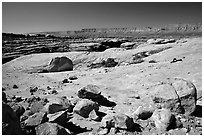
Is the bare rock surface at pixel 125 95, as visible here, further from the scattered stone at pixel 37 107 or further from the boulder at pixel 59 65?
the boulder at pixel 59 65

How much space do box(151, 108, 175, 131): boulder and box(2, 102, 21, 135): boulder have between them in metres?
3.23

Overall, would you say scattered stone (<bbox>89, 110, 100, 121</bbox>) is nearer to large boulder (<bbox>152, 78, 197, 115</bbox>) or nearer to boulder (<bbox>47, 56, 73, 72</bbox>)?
large boulder (<bbox>152, 78, 197, 115</bbox>)

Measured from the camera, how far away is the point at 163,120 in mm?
4871

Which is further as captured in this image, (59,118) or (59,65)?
(59,65)

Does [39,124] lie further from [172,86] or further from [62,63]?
[62,63]

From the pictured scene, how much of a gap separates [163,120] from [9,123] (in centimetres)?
350

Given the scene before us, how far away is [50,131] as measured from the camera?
3984 millimetres

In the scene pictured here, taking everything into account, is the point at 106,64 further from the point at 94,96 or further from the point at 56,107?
the point at 56,107

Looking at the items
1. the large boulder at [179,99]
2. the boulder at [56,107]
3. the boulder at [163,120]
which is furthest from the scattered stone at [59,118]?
the large boulder at [179,99]

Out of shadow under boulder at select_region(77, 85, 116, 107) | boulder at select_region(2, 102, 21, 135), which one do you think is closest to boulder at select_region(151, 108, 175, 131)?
shadow under boulder at select_region(77, 85, 116, 107)

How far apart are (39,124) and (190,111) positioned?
162 inches

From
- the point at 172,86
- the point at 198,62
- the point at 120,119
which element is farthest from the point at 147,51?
the point at 120,119

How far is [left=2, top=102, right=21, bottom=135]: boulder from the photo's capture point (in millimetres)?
3521

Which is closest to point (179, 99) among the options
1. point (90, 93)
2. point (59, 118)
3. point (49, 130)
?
point (90, 93)
